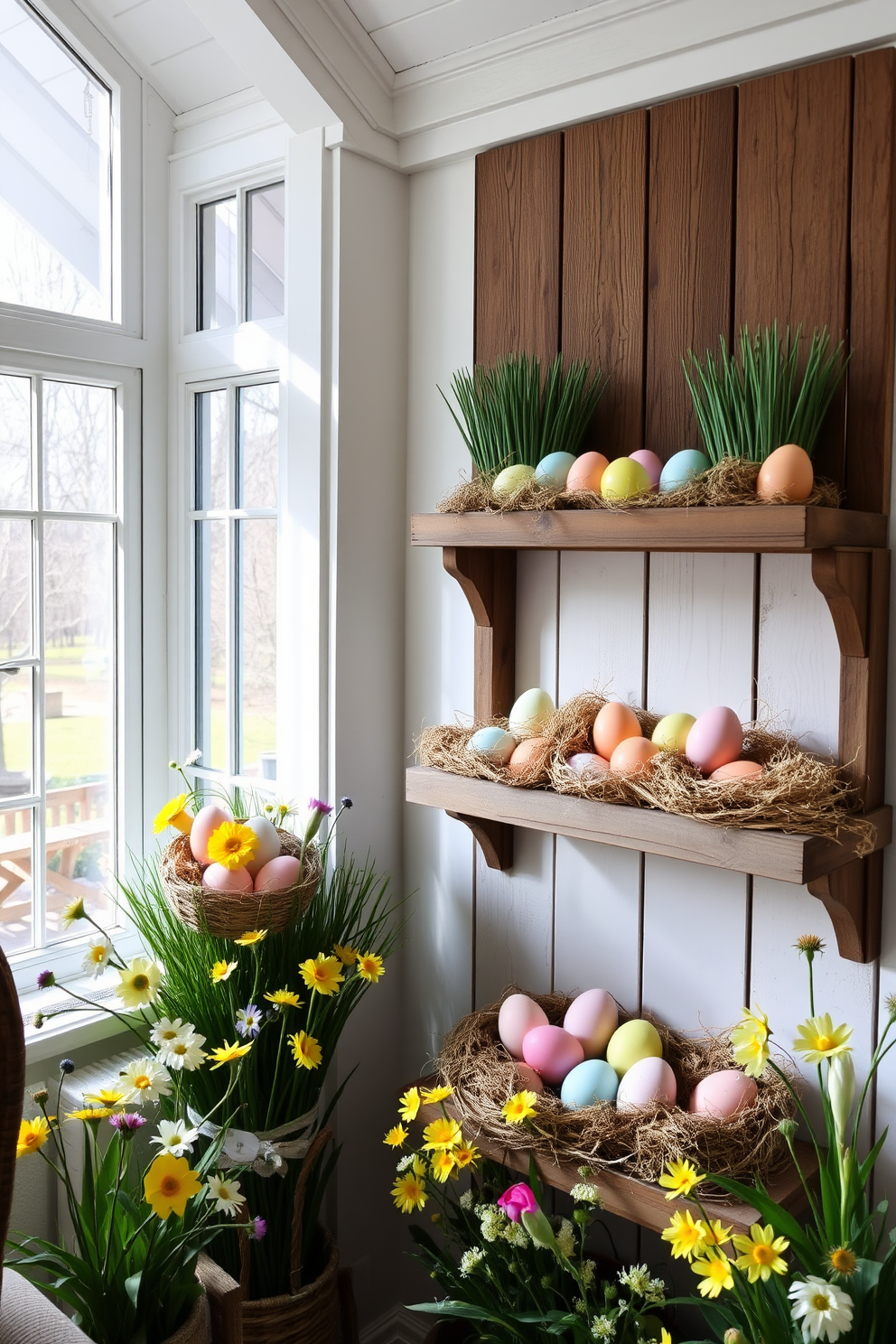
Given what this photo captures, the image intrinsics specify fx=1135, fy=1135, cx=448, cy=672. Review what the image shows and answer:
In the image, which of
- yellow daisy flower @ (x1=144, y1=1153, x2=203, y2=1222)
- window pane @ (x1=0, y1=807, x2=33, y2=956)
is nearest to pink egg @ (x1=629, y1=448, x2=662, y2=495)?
yellow daisy flower @ (x1=144, y1=1153, x2=203, y2=1222)

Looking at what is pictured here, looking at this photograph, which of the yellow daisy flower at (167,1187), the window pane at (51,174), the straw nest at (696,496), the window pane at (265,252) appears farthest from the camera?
the window pane at (265,252)

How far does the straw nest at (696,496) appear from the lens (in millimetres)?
1351

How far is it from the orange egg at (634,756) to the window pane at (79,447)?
3.98ft

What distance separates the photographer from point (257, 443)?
84.9 inches

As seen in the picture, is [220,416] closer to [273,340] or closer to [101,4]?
[273,340]

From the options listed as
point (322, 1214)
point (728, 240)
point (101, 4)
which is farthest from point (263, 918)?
point (101, 4)

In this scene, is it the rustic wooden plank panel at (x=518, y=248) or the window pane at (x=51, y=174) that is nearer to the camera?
the rustic wooden plank panel at (x=518, y=248)

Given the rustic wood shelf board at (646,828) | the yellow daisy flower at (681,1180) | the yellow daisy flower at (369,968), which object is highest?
the rustic wood shelf board at (646,828)

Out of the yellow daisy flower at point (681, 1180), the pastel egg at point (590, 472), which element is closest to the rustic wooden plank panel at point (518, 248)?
the pastel egg at point (590, 472)

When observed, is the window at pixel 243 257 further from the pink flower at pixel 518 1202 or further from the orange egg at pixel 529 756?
→ the pink flower at pixel 518 1202

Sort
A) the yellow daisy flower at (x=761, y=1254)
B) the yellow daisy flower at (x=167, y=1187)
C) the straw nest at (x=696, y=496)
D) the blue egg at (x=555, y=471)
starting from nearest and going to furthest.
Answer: the yellow daisy flower at (x=761, y=1254) → the yellow daisy flower at (x=167, y=1187) → the straw nest at (x=696, y=496) → the blue egg at (x=555, y=471)

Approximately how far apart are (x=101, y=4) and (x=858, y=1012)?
6.87ft

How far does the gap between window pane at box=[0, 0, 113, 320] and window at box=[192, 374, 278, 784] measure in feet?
1.01

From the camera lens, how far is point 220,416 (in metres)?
2.21
